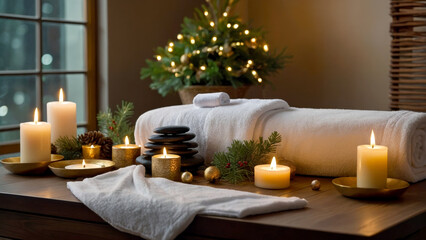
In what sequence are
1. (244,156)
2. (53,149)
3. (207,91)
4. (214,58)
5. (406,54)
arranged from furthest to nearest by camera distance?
(214,58) → (207,91) → (406,54) → (53,149) → (244,156)

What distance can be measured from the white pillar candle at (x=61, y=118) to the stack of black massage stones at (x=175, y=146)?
318 millimetres

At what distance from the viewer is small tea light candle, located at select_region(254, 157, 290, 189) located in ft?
4.32

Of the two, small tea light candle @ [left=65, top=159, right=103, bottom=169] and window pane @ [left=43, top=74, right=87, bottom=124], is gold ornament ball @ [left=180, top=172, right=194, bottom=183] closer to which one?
small tea light candle @ [left=65, top=159, right=103, bottom=169]

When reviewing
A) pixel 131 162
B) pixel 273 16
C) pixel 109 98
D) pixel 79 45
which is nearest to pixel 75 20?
pixel 79 45

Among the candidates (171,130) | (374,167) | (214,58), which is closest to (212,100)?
(171,130)

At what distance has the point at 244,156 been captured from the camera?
143 cm

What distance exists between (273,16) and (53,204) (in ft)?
8.68

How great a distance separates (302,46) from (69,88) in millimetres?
1353

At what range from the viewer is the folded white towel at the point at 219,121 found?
4.97 feet

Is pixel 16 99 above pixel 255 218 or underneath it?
above

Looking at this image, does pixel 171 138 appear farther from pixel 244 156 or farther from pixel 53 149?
pixel 53 149

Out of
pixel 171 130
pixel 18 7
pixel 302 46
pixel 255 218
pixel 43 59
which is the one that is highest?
pixel 18 7

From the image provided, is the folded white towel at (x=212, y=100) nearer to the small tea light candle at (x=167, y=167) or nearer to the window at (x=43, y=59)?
the small tea light candle at (x=167, y=167)

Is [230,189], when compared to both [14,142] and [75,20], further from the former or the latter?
[75,20]
